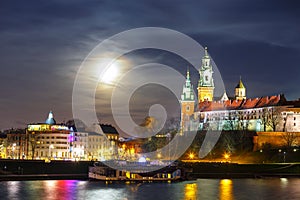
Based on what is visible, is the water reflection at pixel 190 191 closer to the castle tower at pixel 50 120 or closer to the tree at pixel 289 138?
the tree at pixel 289 138

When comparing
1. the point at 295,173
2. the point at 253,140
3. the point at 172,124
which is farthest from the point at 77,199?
the point at 172,124

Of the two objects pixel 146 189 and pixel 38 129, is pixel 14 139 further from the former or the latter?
Answer: pixel 146 189

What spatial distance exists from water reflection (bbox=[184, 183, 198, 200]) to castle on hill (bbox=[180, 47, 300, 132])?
2137 inches

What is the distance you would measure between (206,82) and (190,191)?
99954 mm

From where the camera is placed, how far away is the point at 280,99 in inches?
5413

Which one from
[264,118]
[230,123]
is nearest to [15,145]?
[230,123]

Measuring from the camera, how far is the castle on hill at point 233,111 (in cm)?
12975

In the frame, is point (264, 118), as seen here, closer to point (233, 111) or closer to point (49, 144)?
point (233, 111)

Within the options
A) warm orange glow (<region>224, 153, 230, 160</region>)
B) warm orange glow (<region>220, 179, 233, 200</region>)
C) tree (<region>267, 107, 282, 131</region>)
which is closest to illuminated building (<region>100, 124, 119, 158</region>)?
warm orange glow (<region>224, 153, 230, 160</region>)

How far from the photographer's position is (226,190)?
69375 millimetres

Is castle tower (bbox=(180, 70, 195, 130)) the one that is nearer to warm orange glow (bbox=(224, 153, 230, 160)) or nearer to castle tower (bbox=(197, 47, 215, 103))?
castle tower (bbox=(197, 47, 215, 103))

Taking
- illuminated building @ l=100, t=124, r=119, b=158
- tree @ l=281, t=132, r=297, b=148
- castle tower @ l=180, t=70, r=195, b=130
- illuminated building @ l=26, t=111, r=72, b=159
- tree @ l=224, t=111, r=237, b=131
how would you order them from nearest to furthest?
tree @ l=281, t=132, r=297, b=148 → illuminated building @ l=26, t=111, r=72, b=159 → tree @ l=224, t=111, r=237, b=131 → illuminated building @ l=100, t=124, r=119, b=158 → castle tower @ l=180, t=70, r=195, b=130

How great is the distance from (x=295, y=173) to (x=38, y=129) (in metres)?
64.5

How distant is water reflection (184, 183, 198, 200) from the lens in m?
63.4
